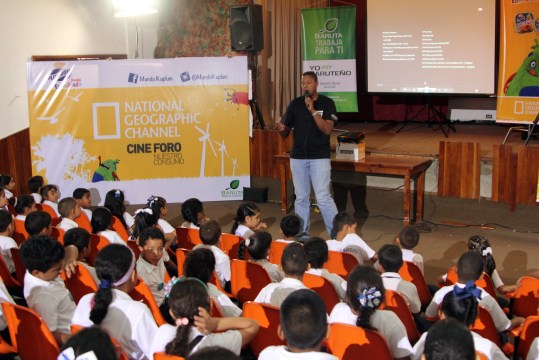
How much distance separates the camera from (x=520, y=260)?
572 cm

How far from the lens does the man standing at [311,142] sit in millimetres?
5965

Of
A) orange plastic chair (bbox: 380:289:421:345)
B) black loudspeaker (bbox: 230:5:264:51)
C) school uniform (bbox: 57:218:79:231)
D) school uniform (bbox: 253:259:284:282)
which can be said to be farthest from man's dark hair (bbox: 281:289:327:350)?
black loudspeaker (bbox: 230:5:264:51)

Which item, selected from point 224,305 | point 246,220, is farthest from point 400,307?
point 246,220

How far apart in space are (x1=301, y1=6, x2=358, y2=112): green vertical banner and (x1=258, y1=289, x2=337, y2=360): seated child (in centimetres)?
698

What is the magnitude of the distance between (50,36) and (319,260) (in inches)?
262

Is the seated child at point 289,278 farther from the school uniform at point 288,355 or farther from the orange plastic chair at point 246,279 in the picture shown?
the school uniform at point 288,355

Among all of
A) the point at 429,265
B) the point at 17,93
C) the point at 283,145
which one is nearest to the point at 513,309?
the point at 429,265

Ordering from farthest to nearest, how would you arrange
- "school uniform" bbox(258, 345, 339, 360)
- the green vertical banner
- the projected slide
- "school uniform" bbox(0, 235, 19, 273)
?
the green vertical banner, the projected slide, "school uniform" bbox(0, 235, 19, 273), "school uniform" bbox(258, 345, 339, 360)

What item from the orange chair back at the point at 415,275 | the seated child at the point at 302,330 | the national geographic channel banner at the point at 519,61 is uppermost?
the national geographic channel banner at the point at 519,61

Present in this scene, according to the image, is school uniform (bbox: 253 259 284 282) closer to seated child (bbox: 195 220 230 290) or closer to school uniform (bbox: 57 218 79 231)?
seated child (bbox: 195 220 230 290)

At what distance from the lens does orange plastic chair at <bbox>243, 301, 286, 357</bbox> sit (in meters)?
2.94

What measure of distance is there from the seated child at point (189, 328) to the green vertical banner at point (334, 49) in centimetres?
682

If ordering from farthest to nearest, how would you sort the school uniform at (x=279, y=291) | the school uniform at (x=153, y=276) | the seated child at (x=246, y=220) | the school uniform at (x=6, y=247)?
1. the seated child at (x=246, y=220)
2. the school uniform at (x=6, y=247)
3. the school uniform at (x=153, y=276)
4. the school uniform at (x=279, y=291)

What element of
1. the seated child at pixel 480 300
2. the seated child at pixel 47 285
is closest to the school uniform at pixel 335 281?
the seated child at pixel 480 300
